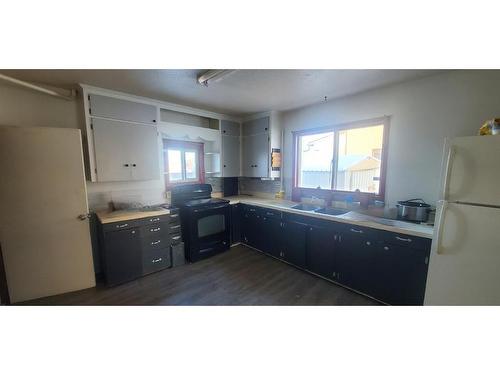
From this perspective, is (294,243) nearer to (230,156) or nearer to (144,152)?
(230,156)

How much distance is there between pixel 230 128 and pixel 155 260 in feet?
8.22

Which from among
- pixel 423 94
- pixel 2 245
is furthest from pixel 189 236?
pixel 423 94

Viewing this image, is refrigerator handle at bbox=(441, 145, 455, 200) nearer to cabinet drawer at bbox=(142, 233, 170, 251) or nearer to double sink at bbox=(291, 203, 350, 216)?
double sink at bbox=(291, 203, 350, 216)

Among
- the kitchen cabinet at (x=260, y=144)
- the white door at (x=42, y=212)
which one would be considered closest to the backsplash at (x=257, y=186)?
the kitchen cabinet at (x=260, y=144)

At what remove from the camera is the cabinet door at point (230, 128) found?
3.58 meters

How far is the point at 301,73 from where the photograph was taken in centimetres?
195

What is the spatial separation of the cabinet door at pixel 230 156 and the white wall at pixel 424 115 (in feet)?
6.34

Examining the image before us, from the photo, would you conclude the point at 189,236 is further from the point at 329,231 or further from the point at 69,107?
the point at 69,107

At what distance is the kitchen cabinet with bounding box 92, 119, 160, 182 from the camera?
240cm

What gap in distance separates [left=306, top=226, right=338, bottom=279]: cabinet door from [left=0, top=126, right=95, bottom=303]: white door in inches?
107

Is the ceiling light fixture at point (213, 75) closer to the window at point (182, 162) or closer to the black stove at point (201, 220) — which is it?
the window at point (182, 162)

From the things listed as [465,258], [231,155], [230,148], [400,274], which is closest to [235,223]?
[231,155]

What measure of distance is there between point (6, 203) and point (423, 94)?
4.45m

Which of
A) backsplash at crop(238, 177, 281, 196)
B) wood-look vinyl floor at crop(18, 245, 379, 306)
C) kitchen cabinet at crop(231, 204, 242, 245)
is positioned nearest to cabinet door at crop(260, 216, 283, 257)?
wood-look vinyl floor at crop(18, 245, 379, 306)
